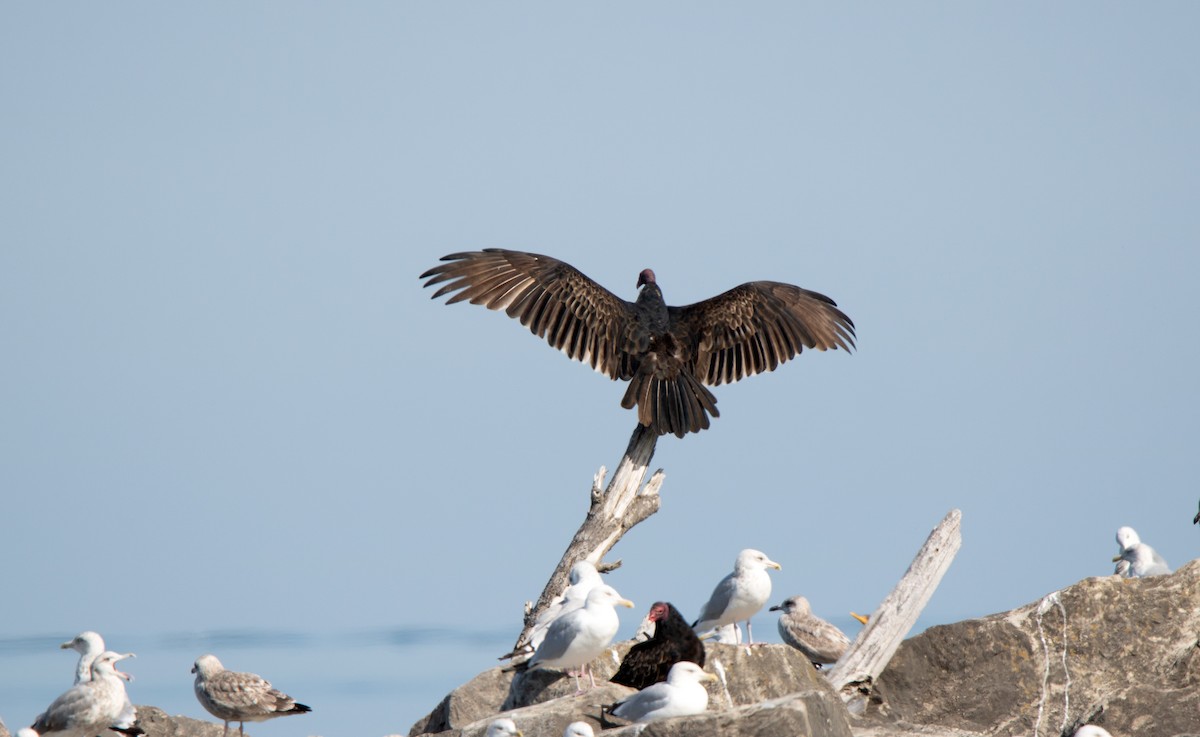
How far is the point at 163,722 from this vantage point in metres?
12.3

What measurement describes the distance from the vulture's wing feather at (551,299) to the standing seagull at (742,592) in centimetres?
194

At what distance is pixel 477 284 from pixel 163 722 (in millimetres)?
4414

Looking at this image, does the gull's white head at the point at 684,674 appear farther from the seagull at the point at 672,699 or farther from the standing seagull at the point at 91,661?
the standing seagull at the point at 91,661

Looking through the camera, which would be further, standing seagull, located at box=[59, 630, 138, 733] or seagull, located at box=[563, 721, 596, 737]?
standing seagull, located at box=[59, 630, 138, 733]

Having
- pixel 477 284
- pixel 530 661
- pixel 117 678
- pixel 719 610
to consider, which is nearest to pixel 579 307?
pixel 477 284

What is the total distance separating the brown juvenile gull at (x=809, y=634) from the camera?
1148 centimetres

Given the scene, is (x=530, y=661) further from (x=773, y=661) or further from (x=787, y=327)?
(x=787, y=327)

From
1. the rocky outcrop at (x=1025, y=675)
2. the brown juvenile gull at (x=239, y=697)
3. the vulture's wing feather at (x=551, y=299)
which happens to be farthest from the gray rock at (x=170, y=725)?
the vulture's wing feather at (x=551, y=299)

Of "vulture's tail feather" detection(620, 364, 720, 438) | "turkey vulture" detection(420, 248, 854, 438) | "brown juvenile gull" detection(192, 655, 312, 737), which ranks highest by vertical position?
"turkey vulture" detection(420, 248, 854, 438)

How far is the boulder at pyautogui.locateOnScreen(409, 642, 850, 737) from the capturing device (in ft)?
23.9

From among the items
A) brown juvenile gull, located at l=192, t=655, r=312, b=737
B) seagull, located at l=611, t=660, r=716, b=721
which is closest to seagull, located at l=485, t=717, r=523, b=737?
seagull, located at l=611, t=660, r=716, b=721

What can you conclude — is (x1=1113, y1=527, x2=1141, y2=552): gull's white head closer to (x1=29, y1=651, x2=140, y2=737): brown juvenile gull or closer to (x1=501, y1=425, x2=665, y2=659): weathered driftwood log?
(x1=501, y1=425, x2=665, y2=659): weathered driftwood log

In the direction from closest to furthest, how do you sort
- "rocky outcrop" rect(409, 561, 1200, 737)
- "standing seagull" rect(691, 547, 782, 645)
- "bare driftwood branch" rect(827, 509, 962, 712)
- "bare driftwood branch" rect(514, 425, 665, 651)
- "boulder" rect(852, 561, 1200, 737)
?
"rocky outcrop" rect(409, 561, 1200, 737), "boulder" rect(852, 561, 1200, 737), "bare driftwood branch" rect(827, 509, 962, 712), "standing seagull" rect(691, 547, 782, 645), "bare driftwood branch" rect(514, 425, 665, 651)

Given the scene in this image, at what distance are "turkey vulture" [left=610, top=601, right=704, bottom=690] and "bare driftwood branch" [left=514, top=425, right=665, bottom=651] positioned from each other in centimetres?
209
